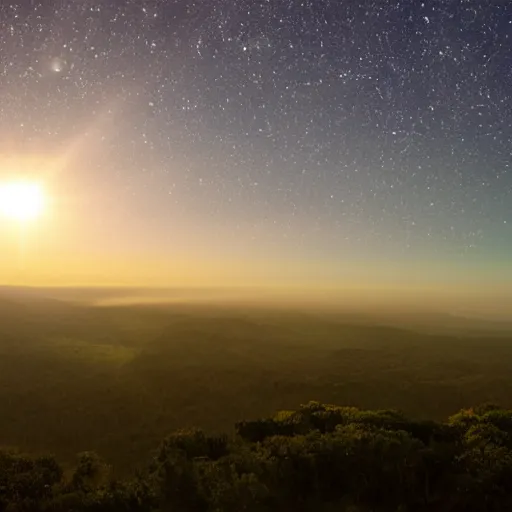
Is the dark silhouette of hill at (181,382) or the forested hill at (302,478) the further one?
the dark silhouette of hill at (181,382)

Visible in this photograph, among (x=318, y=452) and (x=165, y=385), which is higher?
(x=318, y=452)

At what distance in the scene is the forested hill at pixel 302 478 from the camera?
20578 mm

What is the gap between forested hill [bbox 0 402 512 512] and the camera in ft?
67.5

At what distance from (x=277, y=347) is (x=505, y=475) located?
152 m

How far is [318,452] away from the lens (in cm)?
2330

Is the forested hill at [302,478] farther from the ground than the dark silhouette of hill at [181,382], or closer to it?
farther from the ground

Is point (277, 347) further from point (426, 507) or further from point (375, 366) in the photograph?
point (426, 507)

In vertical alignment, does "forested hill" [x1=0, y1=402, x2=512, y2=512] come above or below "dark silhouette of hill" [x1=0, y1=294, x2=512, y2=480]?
above

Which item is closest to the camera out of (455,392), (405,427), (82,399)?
(405,427)

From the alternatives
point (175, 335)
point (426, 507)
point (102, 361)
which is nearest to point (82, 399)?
point (102, 361)

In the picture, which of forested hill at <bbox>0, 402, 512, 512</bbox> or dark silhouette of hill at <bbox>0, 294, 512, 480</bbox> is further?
dark silhouette of hill at <bbox>0, 294, 512, 480</bbox>

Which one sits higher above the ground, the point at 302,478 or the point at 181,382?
the point at 302,478

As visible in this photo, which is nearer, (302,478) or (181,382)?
(302,478)

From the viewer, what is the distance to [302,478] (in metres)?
22.2
